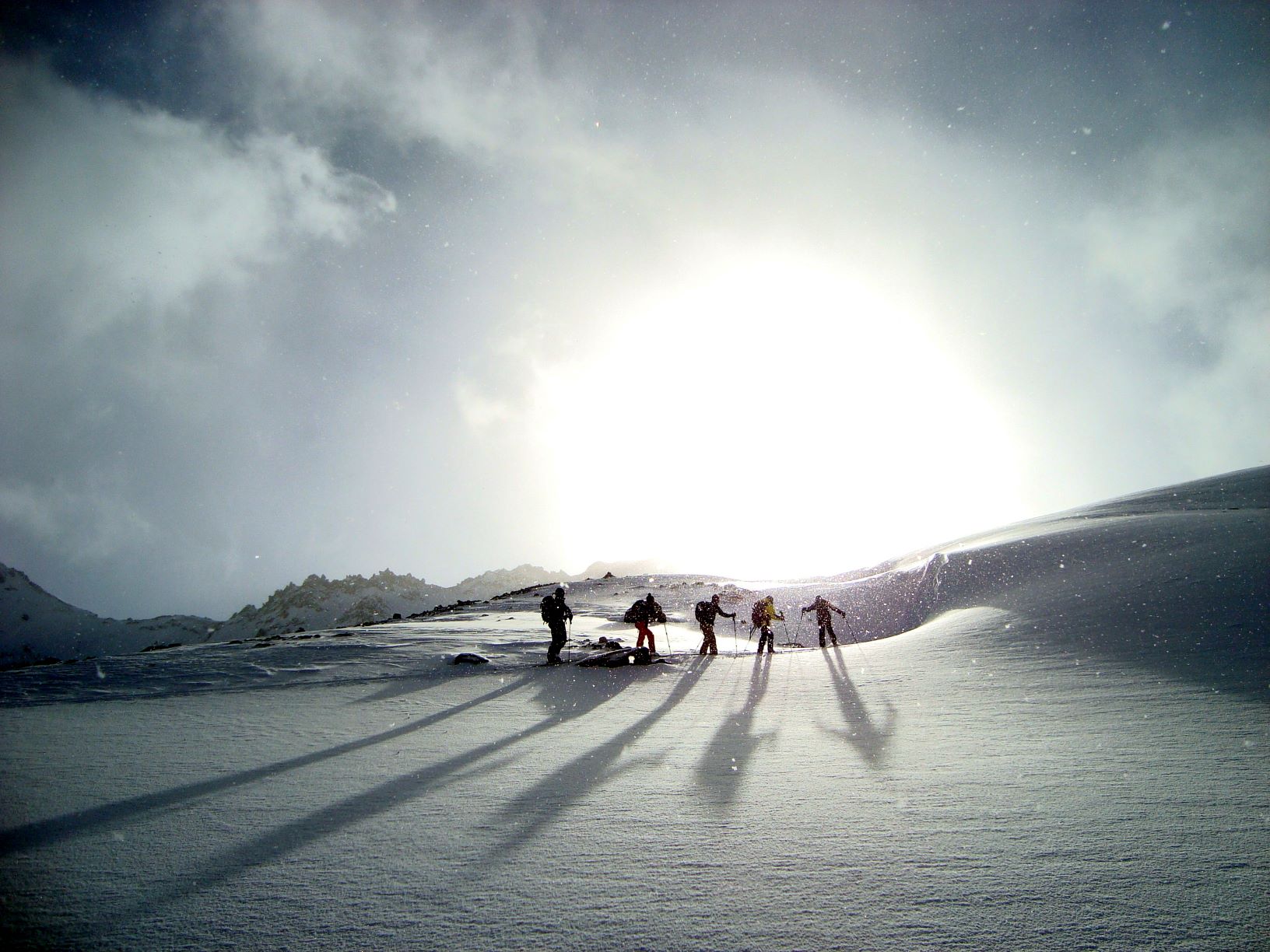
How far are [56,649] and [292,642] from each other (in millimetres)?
223289

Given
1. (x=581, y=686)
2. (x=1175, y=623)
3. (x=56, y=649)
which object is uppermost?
(x=1175, y=623)

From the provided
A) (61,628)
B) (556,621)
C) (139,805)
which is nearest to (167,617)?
(61,628)

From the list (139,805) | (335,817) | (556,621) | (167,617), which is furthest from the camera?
(167,617)

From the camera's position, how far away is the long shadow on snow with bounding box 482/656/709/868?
427 centimetres

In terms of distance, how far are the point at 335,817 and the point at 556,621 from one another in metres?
9.53

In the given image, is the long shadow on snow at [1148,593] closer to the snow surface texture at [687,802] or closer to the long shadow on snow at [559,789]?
the snow surface texture at [687,802]

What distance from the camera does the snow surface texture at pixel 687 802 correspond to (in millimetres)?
3191

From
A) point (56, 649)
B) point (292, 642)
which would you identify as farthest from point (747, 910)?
point (56, 649)

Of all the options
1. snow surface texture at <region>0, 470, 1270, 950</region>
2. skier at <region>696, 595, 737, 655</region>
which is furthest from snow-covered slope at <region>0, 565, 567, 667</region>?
snow surface texture at <region>0, 470, 1270, 950</region>

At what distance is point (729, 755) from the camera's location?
637cm

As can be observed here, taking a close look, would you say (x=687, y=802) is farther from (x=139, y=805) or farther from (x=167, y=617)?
(x=167, y=617)

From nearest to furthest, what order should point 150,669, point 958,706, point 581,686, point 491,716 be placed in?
point 958,706, point 491,716, point 581,686, point 150,669

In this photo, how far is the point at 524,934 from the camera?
10.1 ft

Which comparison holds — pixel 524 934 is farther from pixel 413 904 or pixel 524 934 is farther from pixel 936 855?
pixel 936 855
